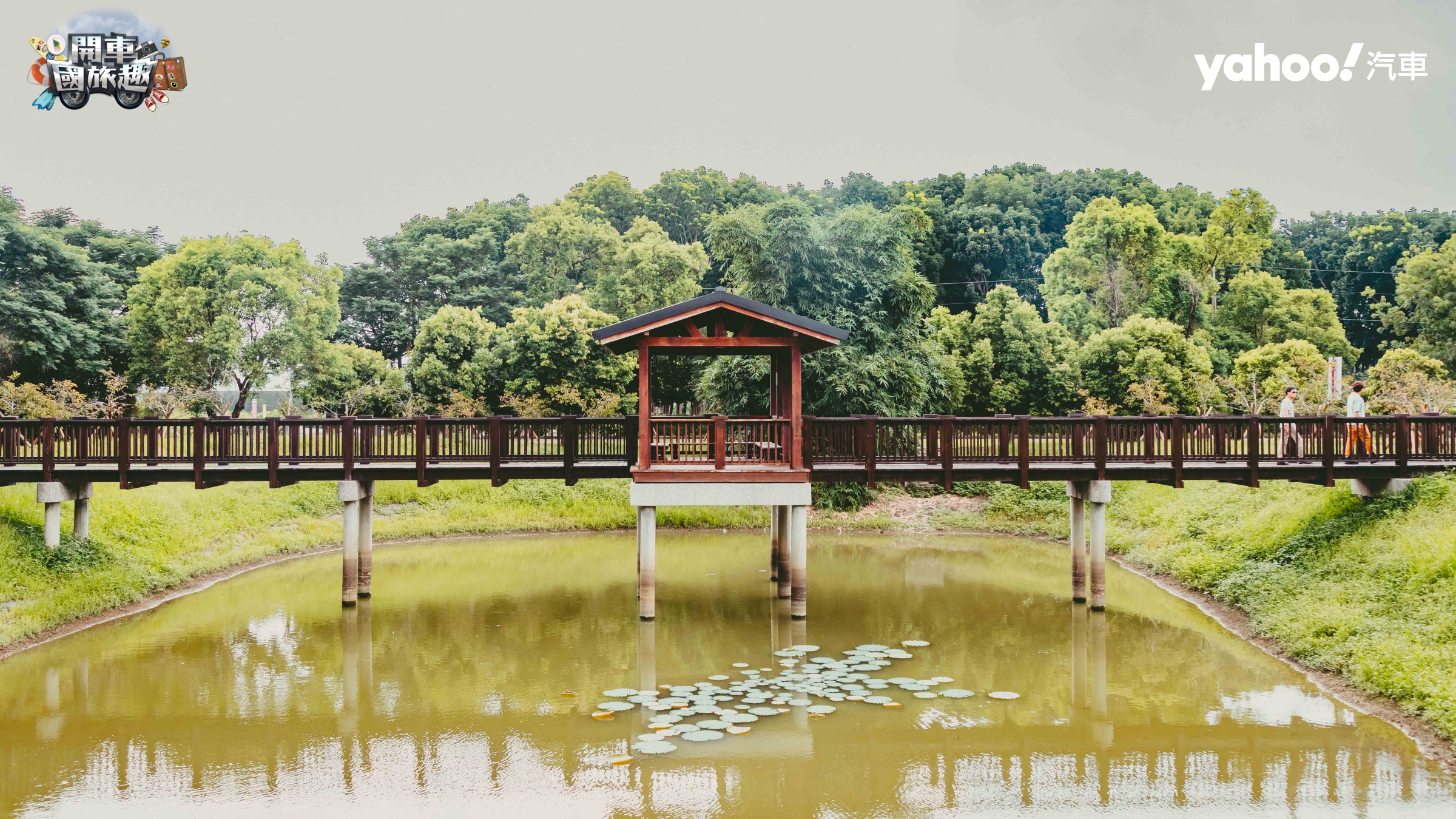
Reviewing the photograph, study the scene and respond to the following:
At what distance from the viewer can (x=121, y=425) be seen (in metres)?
18.9

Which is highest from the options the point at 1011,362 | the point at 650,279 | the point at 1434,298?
the point at 650,279

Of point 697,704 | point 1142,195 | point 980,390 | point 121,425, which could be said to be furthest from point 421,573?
point 1142,195

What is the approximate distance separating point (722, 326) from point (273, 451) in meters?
8.78

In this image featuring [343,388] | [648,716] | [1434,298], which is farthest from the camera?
[1434,298]

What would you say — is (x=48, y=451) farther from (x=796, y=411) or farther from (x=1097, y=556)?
(x=1097, y=556)

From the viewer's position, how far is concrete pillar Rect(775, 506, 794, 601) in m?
19.0

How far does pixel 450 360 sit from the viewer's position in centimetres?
4072

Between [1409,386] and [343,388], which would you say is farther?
[343,388]

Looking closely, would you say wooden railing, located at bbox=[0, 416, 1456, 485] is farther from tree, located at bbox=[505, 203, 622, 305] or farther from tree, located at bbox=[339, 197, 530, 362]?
tree, located at bbox=[339, 197, 530, 362]

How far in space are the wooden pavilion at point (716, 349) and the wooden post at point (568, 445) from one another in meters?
1.36

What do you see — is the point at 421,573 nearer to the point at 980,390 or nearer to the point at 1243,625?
the point at 1243,625

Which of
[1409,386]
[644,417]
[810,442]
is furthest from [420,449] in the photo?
[1409,386]

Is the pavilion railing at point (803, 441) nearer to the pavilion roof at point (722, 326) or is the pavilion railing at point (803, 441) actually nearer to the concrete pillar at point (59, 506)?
the concrete pillar at point (59, 506)

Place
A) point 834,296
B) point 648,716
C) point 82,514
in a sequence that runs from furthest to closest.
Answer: point 834,296, point 82,514, point 648,716
